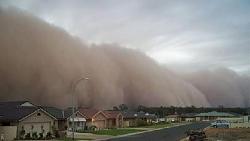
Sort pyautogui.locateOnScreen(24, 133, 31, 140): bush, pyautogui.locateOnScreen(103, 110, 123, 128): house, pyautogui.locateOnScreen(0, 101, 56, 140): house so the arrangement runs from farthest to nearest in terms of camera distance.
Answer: pyautogui.locateOnScreen(103, 110, 123, 128): house
pyautogui.locateOnScreen(24, 133, 31, 140): bush
pyautogui.locateOnScreen(0, 101, 56, 140): house

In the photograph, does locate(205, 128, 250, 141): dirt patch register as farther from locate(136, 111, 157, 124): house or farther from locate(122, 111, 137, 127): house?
locate(136, 111, 157, 124): house

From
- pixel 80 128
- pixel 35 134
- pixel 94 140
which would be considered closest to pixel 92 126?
pixel 80 128

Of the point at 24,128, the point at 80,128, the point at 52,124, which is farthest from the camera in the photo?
the point at 80,128

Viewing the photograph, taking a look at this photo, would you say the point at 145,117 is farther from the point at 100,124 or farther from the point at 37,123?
the point at 37,123

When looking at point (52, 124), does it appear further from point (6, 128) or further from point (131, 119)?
point (131, 119)

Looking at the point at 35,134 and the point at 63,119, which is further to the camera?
the point at 63,119

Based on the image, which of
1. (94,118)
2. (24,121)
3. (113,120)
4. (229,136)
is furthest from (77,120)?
(229,136)

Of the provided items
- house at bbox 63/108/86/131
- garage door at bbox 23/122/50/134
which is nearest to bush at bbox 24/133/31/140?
garage door at bbox 23/122/50/134
